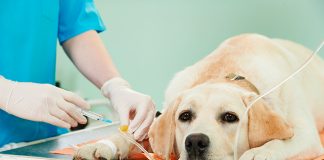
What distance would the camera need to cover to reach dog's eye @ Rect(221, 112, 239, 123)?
3.65ft

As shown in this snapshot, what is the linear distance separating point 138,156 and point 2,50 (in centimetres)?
56

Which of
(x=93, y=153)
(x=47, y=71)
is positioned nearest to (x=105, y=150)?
(x=93, y=153)

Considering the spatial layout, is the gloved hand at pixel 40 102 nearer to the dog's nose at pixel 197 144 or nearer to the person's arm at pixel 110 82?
the person's arm at pixel 110 82

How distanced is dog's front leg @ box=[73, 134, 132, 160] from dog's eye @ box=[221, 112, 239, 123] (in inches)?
10.3

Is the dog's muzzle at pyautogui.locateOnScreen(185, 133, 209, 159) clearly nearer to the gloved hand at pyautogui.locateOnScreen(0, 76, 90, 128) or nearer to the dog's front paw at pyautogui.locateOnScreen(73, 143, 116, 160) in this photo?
the dog's front paw at pyautogui.locateOnScreen(73, 143, 116, 160)

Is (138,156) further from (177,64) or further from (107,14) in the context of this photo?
(107,14)

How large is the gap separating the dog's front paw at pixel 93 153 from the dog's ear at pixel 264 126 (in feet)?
1.13

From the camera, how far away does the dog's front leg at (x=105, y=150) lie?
1061 millimetres

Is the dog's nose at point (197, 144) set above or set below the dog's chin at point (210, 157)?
above

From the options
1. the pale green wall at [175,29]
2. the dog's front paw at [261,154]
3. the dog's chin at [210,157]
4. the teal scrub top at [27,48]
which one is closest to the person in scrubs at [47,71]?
the teal scrub top at [27,48]

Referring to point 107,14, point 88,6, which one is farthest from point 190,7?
point 88,6

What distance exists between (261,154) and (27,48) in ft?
2.71

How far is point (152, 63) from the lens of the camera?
9.32 ft

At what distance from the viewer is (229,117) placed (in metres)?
1.12
